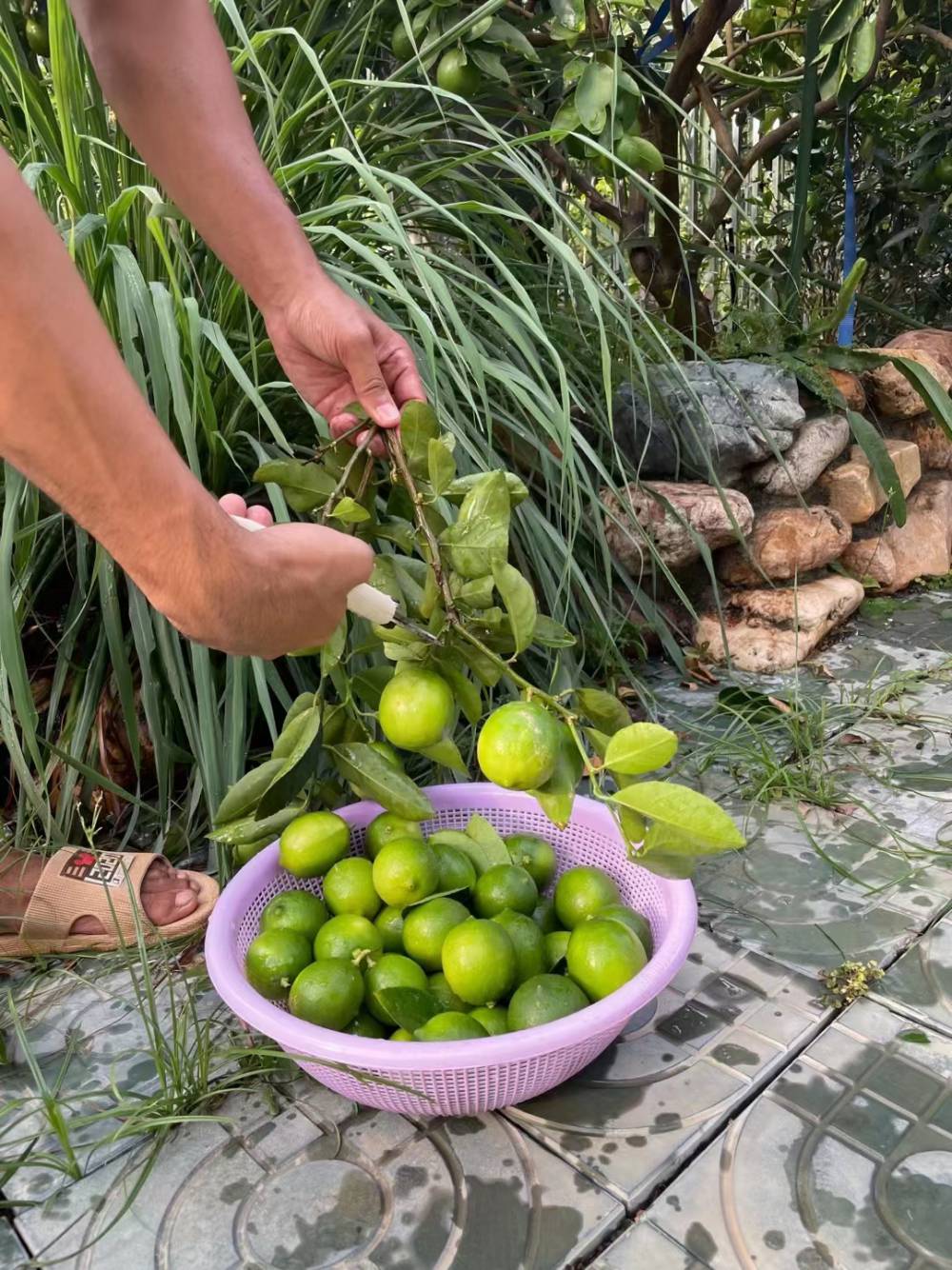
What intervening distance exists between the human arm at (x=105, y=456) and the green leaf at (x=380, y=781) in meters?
0.51

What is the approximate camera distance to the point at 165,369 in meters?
1.49

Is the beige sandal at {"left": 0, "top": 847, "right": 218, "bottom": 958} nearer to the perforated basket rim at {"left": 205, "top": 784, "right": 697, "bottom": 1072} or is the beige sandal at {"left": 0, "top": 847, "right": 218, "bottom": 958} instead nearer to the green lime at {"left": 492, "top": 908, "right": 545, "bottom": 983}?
the perforated basket rim at {"left": 205, "top": 784, "right": 697, "bottom": 1072}

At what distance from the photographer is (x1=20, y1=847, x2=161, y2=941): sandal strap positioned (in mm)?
1390

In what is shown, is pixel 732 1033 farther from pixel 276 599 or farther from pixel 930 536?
pixel 930 536

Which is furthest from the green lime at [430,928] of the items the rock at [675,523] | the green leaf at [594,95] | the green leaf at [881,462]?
the green leaf at [881,462]

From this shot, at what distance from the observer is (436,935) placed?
3.67ft

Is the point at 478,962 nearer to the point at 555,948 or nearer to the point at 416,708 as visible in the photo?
the point at 555,948

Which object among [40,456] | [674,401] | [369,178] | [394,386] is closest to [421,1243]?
[40,456]

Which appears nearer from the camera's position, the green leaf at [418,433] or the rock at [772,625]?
the green leaf at [418,433]

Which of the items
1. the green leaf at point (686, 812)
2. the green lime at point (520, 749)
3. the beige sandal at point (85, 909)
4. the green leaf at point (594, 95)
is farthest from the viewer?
the green leaf at point (594, 95)

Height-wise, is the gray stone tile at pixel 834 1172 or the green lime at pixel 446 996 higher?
the green lime at pixel 446 996

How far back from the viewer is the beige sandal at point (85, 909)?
4.56 feet

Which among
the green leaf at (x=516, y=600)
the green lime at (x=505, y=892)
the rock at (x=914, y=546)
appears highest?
the green leaf at (x=516, y=600)

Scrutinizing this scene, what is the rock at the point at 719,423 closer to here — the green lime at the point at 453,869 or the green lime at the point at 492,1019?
the green lime at the point at 453,869
